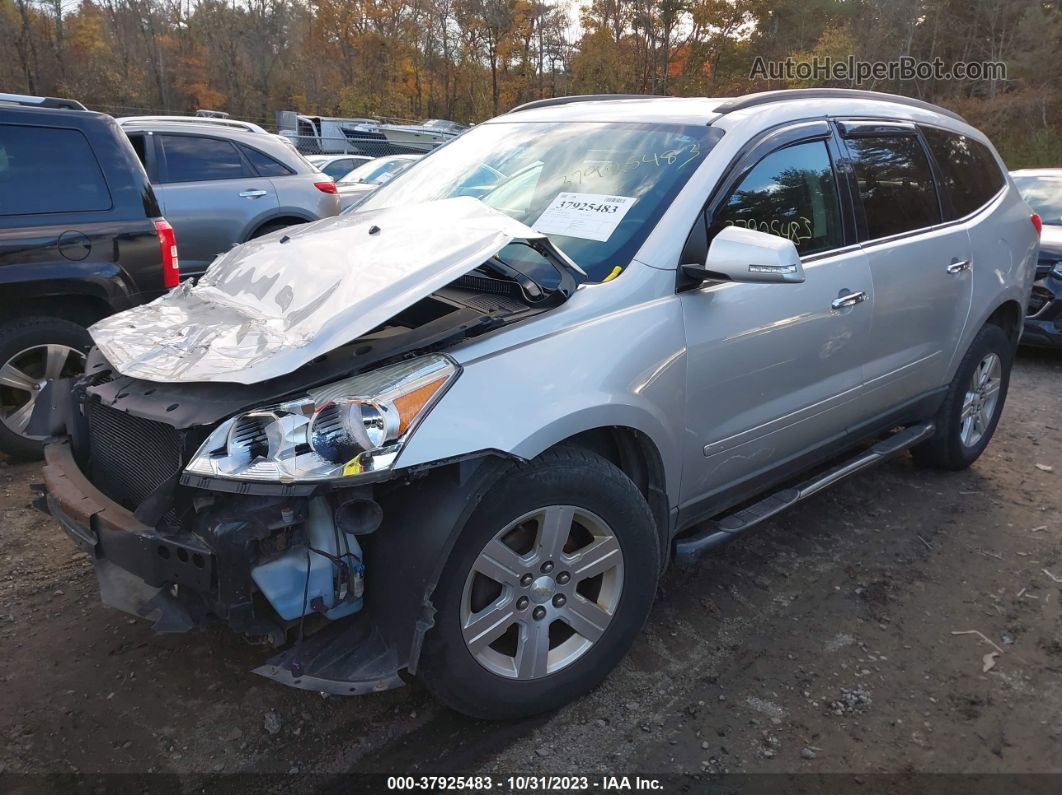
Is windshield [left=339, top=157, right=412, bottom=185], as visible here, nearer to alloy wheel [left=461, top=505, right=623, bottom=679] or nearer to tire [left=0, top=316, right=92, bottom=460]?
tire [left=0, top=316, right=92, bottom=460]

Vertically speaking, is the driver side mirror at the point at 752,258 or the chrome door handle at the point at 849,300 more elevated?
the driver side mirror at the point at 752,258

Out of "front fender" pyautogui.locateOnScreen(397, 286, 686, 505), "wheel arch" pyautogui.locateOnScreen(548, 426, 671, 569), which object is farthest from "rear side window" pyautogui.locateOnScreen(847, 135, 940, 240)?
"wheel arch" pyautogui.locateOnScreen(548, 426, 671, 569)

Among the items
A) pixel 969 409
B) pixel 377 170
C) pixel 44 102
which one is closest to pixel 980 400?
pixel 969 409

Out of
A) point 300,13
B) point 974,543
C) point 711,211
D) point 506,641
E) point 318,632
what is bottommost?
point 974,543

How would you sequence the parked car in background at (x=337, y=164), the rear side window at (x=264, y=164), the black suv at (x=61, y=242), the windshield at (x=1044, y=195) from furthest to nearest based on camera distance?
the parked car in background at (x=337, y=164) → the windshield at (x=1044, y=195) → the rear side window at (x=264, y=164) → the black suv at (x=61, y=242)

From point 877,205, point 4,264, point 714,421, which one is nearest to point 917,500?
point 877,205

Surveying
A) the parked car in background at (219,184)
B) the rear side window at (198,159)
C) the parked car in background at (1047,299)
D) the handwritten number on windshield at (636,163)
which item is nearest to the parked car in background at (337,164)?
the parked car in background at (219,184)

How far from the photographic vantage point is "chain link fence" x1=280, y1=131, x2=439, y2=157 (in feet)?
72.0

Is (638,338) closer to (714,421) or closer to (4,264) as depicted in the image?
(714,421)

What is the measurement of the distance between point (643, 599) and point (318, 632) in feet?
3.54

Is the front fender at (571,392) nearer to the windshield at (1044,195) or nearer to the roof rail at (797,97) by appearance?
the roof rail at (797,97)

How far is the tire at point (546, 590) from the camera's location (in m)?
2.16

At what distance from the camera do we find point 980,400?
183 inches

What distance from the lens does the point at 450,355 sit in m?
2.18
